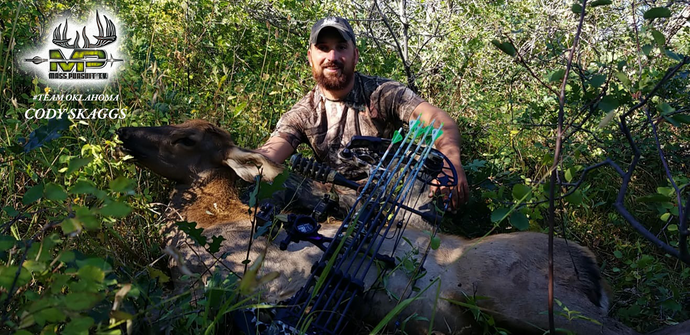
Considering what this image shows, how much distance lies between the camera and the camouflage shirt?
5.25 meters

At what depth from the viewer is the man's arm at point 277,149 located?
200 inches

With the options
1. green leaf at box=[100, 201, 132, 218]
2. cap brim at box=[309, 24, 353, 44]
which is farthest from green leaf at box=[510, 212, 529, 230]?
cap brim at box=[309, 24, 353, 44]

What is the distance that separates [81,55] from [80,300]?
461cm

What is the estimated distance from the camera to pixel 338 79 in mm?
5242

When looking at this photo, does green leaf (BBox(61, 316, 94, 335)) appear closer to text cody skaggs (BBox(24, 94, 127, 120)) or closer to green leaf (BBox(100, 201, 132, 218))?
green leaf (BBox(100, 201, 132, 218))

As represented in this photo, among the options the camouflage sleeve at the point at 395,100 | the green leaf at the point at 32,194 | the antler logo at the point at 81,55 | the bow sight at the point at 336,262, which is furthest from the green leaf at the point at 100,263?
the antler logo at the point at 81,55

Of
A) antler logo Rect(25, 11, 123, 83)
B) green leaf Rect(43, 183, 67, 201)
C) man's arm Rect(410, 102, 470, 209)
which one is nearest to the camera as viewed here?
green leaf Rect(43, 183, 67, 201)

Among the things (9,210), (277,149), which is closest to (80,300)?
(9,210)

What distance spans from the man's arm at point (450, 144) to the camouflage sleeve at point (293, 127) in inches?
39.7

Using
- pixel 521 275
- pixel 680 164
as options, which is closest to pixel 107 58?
pixel 521 275

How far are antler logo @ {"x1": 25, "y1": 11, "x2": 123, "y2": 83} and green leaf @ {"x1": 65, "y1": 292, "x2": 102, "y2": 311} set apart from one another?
13.2 feet

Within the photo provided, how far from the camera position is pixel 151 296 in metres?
2.60

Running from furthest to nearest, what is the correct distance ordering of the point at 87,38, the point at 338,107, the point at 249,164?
the point at 87,38
the point at 338,107
the point at 249,164

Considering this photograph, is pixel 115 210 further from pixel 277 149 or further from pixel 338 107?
pixel 338 107
